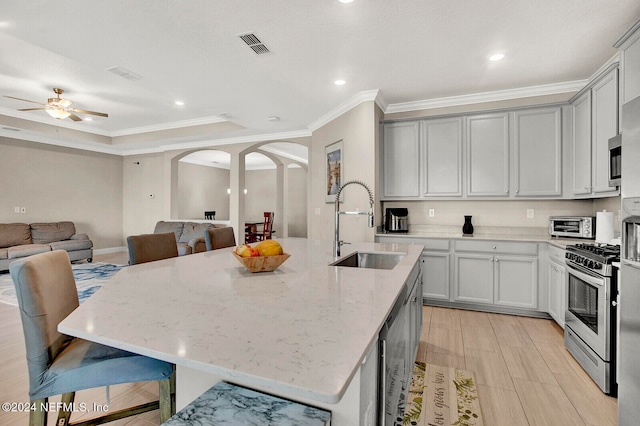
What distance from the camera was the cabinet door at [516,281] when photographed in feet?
11.1

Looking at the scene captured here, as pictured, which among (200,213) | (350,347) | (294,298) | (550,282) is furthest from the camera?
(200,213)

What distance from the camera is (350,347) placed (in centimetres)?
75

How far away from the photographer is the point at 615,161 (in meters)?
2.57

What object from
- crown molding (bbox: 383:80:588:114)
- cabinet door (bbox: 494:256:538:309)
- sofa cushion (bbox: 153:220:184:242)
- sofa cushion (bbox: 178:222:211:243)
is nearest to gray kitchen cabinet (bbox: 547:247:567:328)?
cabinet door (bbox: 494:256:538:309)

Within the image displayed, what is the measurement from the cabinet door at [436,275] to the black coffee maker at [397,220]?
486mm

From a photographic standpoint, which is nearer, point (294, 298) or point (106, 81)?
point (294, 298)

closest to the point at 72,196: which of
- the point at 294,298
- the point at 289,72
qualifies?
the point at 289,72

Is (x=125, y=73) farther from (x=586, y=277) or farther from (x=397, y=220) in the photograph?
(x=586, y=277)

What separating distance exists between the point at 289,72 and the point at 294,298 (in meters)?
2.87

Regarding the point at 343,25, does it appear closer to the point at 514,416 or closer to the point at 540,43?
the point at 540,43

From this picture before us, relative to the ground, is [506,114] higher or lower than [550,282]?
higher

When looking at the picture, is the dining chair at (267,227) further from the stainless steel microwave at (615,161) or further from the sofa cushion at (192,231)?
the stainless steel microwave at (615,161)

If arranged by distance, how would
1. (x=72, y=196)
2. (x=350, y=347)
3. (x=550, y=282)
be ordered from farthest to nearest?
(x=72, y=196) < (x=550, y=282) < (x=350, y=347)

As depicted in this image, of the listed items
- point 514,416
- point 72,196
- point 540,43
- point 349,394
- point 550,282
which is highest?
point 540,43
